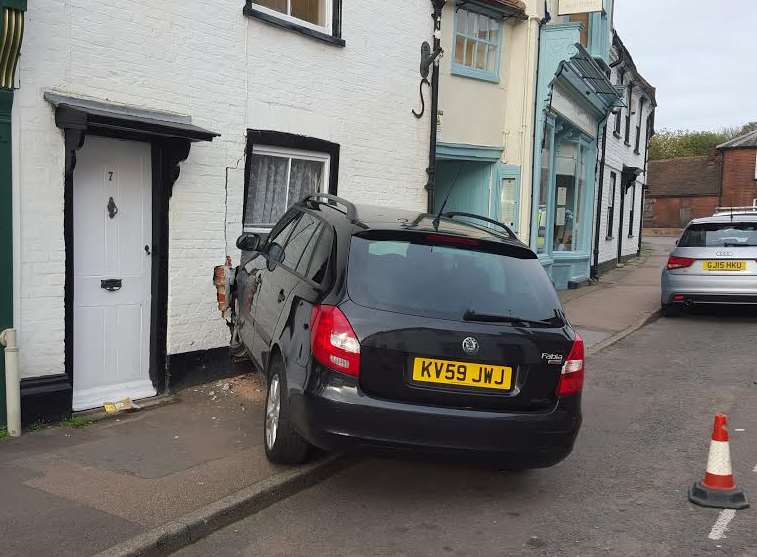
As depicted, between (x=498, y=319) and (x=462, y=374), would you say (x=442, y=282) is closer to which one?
(x=498, y=319)

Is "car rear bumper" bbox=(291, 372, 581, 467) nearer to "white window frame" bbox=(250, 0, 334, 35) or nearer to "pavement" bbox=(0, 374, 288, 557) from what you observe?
"pavement" bbox=(0, 374, 288, 557)

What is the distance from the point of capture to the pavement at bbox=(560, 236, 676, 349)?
1148cm

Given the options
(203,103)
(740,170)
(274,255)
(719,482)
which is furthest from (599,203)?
(740,170)

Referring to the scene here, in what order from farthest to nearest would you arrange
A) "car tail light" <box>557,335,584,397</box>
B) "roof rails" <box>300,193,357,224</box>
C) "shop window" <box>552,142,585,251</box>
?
"shop window" <box>552,142,585,251</box>
"roof rails" <box>300,193,357,224</box>
"car tail light" <box>557,335,584,397</box>

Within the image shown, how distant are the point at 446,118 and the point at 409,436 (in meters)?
8.01

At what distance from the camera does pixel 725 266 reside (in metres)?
11.5

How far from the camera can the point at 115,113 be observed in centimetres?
590

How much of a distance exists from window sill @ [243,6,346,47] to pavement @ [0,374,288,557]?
3874 mm

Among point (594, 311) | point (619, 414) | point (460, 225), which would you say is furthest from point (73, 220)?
point (594, 311)

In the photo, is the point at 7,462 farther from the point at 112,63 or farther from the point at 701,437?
the point at 701,437

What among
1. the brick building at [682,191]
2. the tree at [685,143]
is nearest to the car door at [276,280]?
the brick building at [682,191]

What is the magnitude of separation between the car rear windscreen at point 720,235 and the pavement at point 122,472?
8349 millimetres

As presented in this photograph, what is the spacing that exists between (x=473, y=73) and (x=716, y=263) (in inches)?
194

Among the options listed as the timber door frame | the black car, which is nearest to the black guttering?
the timber door frame
